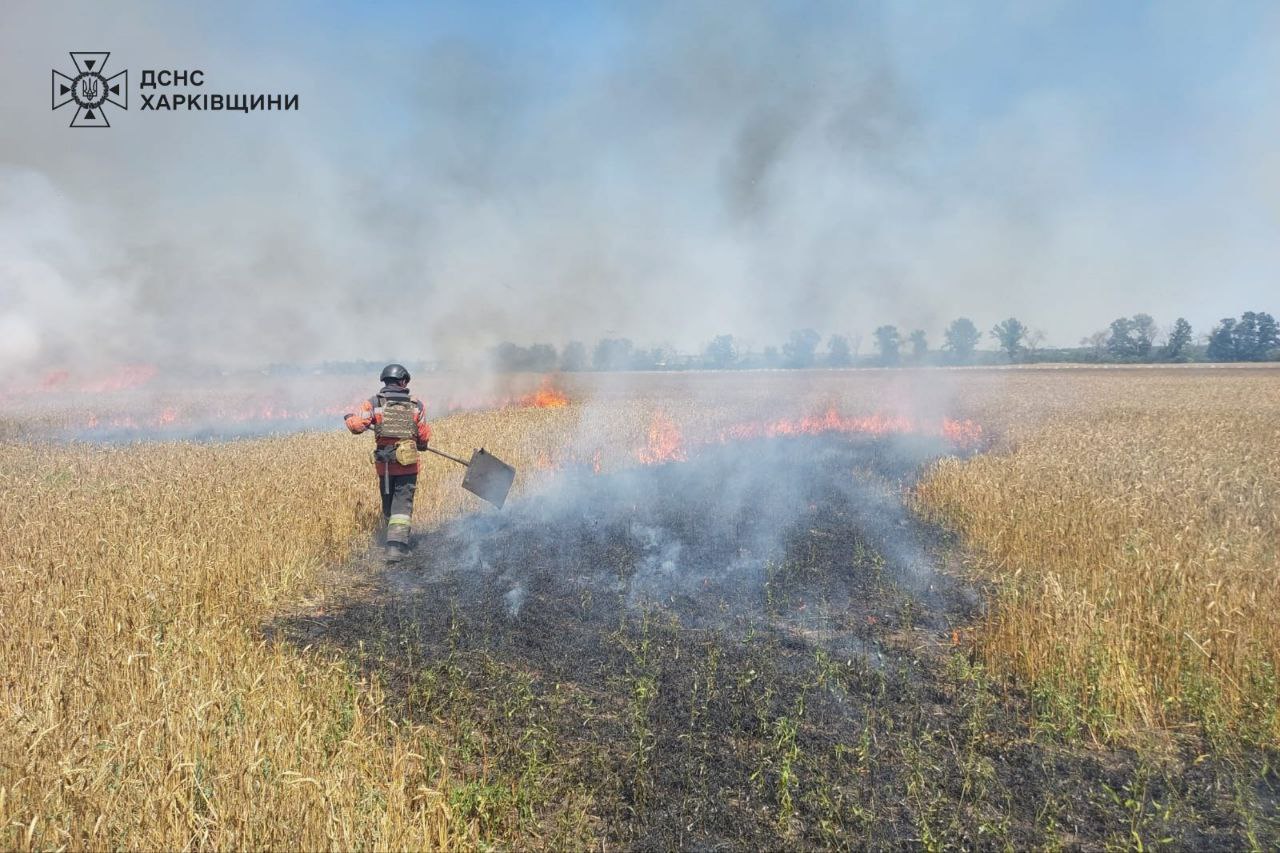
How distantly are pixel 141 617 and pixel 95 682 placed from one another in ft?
5.12

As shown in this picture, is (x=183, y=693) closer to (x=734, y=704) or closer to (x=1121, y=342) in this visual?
(x=734, y=704)

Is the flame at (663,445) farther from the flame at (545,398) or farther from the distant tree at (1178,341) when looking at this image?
the distant tree at (1178,341)

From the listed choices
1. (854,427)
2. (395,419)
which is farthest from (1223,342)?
(395,419)

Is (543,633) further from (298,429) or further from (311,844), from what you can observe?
(298,429)

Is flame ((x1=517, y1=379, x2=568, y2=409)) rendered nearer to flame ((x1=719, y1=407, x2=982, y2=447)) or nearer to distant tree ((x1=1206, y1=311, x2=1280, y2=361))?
flame ((x1=719, y1=407, x2=982, y2=447))

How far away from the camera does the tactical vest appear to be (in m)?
9.18

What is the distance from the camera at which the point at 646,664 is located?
586 cm

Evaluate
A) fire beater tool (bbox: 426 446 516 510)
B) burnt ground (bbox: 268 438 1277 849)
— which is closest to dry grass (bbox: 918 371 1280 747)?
burnt ground (bbox: 268 438 1277 849)

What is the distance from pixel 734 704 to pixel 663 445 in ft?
43.7

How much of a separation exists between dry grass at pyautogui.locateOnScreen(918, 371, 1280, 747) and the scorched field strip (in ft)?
0.13

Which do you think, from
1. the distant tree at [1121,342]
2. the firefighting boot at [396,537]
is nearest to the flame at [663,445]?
the firefighting boot at [396,537]

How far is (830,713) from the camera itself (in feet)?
16.4

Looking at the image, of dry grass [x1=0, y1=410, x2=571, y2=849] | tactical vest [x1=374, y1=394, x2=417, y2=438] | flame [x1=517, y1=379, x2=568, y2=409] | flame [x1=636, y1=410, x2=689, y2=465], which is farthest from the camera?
flame [x1=517, y1=379, x2=568, y2=409]

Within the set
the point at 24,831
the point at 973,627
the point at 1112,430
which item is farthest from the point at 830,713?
the point at 1112,430
